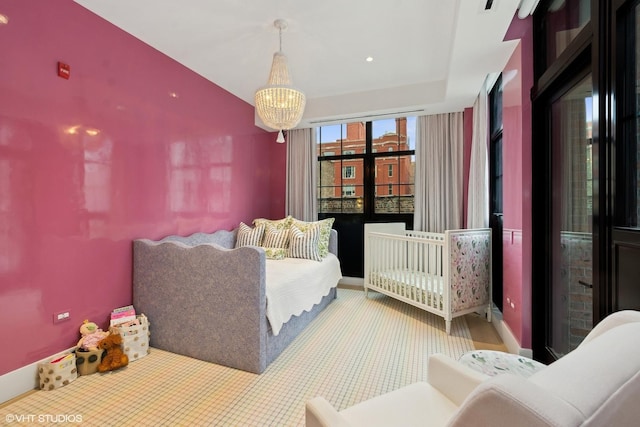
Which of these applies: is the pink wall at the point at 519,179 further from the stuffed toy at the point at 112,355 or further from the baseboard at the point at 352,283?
the stuffed toy at the point at 112,355

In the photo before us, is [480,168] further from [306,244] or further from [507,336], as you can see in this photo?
[306,244]

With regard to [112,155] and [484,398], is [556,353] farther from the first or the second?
[112,155]

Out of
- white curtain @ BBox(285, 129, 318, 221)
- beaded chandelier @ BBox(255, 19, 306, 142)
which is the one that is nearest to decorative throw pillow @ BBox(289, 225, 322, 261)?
white curtain @ BBox(285, 129, 318, 221)

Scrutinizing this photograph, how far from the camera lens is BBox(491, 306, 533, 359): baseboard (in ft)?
6.96

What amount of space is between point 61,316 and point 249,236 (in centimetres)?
192

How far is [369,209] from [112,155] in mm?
3221

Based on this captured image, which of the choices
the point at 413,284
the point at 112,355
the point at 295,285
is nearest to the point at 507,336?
the point at 413,284

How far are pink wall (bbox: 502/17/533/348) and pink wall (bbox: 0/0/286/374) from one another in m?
3.09

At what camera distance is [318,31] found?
2.49m

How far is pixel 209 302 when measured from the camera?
2.20m

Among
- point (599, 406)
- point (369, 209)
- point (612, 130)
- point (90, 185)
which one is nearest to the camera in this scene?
point (599, 406)

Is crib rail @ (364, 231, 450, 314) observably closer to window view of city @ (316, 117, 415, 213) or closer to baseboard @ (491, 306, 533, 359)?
baseboard @ (491, 306, 533, 359)

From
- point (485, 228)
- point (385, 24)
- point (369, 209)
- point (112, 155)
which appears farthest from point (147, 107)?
point (485, 228)

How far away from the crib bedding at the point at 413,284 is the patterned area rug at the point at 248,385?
32cm
